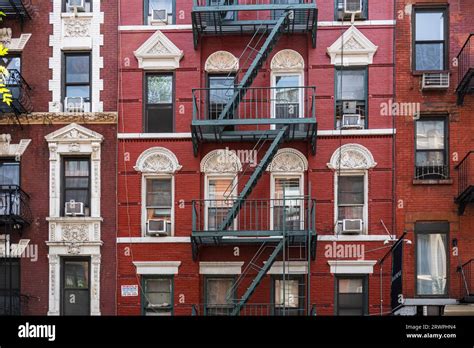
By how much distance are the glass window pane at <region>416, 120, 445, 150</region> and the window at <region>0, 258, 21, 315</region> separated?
11007 millimetres

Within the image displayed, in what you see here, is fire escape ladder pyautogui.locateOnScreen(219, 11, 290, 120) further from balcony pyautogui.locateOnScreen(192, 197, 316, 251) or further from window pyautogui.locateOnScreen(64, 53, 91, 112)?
window pyautogui.locateOnScreen(64, 53, 91, 112)

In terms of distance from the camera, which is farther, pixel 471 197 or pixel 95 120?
pixel 95 120

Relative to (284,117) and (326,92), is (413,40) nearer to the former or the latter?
(326,92)

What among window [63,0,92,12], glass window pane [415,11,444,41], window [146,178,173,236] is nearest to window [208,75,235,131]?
window [146,178,173,236]

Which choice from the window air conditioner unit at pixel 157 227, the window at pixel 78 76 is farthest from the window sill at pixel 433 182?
the window at pixel 78 76

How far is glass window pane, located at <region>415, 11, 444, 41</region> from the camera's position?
19.9 m

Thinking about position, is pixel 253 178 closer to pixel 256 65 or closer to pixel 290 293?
pixel 256 65

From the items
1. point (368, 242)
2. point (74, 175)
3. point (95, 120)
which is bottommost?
point (368, 242)

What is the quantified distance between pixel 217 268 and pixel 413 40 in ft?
25.8

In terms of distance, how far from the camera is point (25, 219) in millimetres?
19781

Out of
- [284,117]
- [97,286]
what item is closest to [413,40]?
[284,117]

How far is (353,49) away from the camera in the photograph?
65.1ft

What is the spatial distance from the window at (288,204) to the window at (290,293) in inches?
52.7

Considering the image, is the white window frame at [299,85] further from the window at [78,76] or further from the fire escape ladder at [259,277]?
the window at [78,76]
